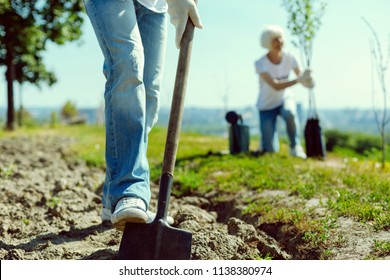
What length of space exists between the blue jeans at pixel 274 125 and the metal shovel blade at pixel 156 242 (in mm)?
4991

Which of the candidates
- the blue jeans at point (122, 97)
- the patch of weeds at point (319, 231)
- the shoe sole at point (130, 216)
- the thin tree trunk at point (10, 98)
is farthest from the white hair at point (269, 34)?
the thin tree trunk at point (10, 98)

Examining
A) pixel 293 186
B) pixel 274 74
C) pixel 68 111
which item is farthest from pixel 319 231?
pixel 68 111

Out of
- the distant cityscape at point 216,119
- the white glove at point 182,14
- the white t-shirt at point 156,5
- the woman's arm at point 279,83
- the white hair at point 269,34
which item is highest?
the white hair at point 269,34

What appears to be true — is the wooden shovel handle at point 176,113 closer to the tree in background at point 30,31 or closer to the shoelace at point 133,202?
the shoelace at point 133,202

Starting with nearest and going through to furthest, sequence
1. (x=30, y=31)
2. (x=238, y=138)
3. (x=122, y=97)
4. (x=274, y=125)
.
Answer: (x=122, y=97) < (x=238, y=138) < (x=274, y=125) < (x=30, y=31)

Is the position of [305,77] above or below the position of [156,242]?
above

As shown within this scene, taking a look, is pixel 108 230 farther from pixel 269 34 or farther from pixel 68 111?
pixel 68 111

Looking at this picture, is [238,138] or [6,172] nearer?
[6,172]

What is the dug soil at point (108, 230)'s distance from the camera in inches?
112

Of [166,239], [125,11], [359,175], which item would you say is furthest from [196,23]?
[359,175]

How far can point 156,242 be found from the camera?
2.64m
